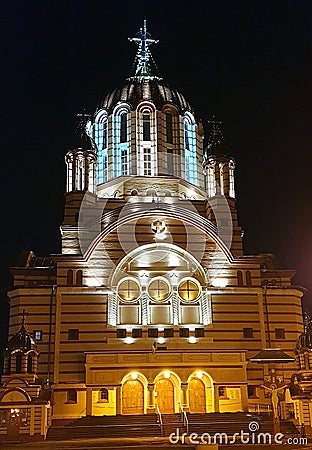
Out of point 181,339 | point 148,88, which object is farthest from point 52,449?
point 148,88

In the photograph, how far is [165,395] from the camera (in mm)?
→ 32375

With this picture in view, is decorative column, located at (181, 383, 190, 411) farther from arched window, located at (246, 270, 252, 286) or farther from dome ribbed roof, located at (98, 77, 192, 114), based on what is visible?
dome ribbed roof, located at (98, 77, 192, 114)

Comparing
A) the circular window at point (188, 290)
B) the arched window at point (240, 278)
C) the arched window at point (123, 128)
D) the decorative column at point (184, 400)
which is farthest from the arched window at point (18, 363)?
the arched window at point (123, 128)

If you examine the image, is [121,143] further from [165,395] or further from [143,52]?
[165,395]

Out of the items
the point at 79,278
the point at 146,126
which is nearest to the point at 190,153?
the point at 146,126

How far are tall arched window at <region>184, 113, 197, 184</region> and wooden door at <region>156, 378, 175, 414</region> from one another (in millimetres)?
12960

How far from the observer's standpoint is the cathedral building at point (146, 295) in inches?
1255

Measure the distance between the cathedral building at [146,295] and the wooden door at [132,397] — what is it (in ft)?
0.23

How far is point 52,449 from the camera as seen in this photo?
23000 mm

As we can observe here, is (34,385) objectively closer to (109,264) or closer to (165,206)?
(109,264)

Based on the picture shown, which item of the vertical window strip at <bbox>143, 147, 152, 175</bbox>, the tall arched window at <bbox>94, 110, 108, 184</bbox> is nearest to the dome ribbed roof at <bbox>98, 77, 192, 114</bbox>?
the tall arched window at <bbox>94, 110, 108, 184</bbox>

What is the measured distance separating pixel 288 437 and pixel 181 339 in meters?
9.13

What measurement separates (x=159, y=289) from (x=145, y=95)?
12983 mm

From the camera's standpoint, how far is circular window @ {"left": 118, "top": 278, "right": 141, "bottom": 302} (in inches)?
1353
